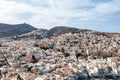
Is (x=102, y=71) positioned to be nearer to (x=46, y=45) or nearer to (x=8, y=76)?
(x=8, y=76)

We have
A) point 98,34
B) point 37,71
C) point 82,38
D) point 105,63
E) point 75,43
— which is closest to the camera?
point 37,71

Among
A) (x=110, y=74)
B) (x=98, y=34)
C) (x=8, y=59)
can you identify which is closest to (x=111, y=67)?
(x=110, y=74)

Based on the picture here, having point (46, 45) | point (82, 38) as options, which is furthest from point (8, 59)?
point (82, 38)

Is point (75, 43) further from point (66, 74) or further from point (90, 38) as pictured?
point (66, 74)

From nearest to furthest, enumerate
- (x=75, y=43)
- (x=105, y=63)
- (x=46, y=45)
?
(x=105, y=63)
(x=46, y=45)
(x=75, y=43)

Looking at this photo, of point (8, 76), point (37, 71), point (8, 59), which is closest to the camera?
point (8, 76)

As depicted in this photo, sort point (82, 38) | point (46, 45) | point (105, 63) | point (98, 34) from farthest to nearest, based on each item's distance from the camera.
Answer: point (98, 34)
point (82, 38)
point (46, 45)
point (105, 63)

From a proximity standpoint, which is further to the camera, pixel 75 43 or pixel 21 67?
pixel 75 43

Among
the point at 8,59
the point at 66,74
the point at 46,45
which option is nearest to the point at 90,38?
the point at 46,45

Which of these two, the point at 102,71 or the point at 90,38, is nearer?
the point at 102,71
